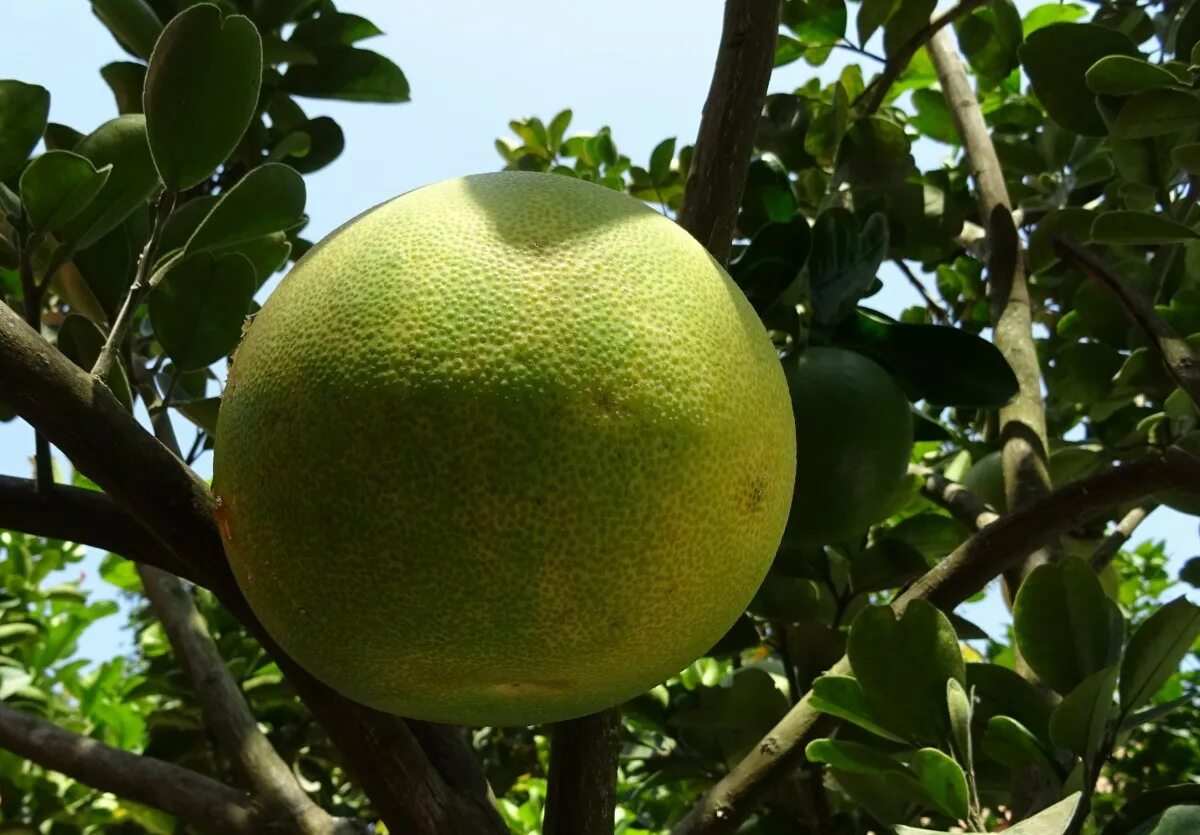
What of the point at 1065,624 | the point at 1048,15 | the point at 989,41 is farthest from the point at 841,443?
the point at 1048,15

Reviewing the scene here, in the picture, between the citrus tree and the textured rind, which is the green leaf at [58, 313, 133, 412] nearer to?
the citrus tree

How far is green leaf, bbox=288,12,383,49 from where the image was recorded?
1.48 meters

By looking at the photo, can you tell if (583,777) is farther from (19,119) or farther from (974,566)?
(19,119)

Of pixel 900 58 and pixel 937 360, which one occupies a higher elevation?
pixel 900 58

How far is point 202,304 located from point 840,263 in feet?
2.31

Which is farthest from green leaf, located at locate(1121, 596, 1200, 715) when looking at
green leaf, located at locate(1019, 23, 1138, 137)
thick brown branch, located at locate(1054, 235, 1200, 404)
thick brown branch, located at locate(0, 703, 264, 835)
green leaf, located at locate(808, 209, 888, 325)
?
thick brown branch, located at locate(0, 703, 264, 835)

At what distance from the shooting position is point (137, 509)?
0.75 metres

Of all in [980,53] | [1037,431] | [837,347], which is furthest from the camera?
[980,53]

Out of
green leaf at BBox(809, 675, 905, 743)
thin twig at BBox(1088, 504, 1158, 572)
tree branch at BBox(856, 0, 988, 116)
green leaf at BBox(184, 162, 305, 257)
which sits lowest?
green leaf at BBox(809, 675, 905, 743)

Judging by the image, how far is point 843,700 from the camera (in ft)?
2.86

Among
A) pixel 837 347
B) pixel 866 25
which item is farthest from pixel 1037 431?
pixel 866 25

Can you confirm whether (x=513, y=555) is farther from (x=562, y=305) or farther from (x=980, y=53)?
(x=980, y=53)

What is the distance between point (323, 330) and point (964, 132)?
1307 mm

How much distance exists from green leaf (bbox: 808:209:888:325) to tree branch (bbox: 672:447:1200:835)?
37 centimetres
